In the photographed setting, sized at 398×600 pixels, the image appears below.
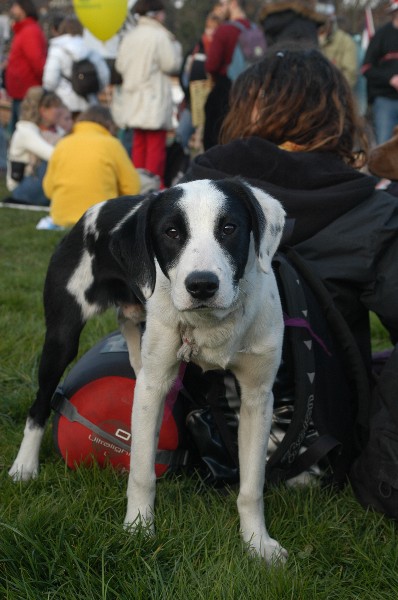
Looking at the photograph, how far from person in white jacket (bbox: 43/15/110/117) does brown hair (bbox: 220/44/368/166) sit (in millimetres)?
7566

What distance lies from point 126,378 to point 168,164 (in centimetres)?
747

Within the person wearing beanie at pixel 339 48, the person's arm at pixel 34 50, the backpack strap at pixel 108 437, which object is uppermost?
the backpack strap at pixel 108 437

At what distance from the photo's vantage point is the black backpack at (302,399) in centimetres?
294

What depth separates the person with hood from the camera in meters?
3.15

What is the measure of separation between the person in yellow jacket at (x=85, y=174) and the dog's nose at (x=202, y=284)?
5.17 metres

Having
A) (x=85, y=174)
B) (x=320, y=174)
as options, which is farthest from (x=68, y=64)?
(x=320, y=174)

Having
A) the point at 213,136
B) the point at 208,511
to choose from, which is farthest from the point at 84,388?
the point at 213,136

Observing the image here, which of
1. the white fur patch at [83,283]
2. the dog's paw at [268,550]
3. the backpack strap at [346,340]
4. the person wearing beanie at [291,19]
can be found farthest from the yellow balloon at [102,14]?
the dog's paw at [268,550]

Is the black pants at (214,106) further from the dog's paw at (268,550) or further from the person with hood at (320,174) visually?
the dog's paw at (268,550)

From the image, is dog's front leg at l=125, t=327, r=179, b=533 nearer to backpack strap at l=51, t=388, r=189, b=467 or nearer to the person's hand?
backpack strap at l=51, t=388, r=189, b=467

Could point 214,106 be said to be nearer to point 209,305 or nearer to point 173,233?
point 173,233

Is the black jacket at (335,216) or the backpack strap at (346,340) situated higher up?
the black jacket at (335,216)

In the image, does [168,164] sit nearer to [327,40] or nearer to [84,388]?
[327,40]

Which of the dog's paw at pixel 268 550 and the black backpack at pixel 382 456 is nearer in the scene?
the dog's paw at pixel 268 550
